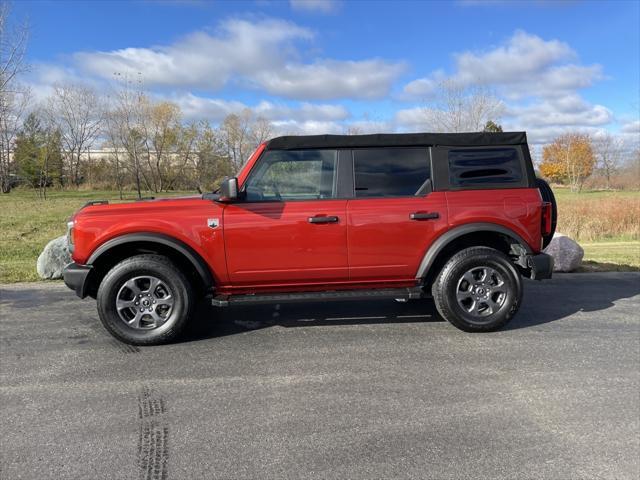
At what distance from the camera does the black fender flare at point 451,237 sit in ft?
13.9

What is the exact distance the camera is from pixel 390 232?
4.23 m

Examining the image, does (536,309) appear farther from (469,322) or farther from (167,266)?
(167,266)

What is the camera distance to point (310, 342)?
4125 mm

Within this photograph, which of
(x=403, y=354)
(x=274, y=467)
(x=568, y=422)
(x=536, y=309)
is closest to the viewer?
(x=274, y=467)

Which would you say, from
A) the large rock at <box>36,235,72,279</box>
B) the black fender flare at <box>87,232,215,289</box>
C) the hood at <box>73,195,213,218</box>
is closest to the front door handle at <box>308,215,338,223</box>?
the hood at <box>73,195,213,218</box>

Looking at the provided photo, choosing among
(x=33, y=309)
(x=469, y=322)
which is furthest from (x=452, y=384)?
(x=33, y=309)

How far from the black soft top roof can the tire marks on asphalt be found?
2511mm

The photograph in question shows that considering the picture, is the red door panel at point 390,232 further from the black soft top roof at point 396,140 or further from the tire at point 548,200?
the tire at point 548,200

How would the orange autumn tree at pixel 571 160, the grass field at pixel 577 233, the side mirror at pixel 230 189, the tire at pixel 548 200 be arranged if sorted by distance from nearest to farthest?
the side mirror at pixel 230 189, the tire at pixel 548 200, the grass field at pixel 577 233, the orange autumn tree at pixel 571 160

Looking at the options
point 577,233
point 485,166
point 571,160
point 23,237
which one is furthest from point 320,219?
point 571,160

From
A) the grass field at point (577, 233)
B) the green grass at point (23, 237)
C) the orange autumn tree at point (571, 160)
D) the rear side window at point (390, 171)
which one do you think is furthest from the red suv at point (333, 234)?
the orange autumn tree at point (571, 160)

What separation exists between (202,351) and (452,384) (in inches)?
85.0

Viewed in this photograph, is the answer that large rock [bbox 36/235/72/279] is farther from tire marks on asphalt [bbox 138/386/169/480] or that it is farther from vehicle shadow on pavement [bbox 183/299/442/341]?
tire marks on asphalt [bbox 138/386/169/480]

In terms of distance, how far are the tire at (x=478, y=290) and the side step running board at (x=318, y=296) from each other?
30 centimetres
